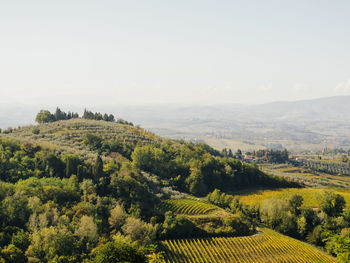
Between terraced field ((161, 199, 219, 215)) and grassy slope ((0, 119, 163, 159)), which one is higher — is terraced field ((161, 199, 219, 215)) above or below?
below

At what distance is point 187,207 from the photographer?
6100 centimetres

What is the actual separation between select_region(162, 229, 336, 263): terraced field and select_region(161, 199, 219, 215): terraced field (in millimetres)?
10239

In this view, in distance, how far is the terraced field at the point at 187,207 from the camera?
58781mm

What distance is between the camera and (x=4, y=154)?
64.2m

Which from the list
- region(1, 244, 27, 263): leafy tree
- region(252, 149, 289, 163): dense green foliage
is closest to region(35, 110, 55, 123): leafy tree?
region(1, 244, 27, 263): leafy tree

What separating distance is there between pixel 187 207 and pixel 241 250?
690 inches

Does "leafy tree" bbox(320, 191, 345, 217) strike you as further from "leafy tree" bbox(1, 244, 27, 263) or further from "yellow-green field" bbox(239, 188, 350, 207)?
"leafy tree" bbox(1, 244, 27, 263)

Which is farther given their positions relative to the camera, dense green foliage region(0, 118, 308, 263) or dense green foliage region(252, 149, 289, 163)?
dense green foliage region(252, 149, 289, 163)

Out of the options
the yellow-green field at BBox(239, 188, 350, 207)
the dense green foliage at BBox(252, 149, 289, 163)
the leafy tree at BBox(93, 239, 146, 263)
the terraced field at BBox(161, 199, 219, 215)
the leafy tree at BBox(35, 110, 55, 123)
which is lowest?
the dense green foliage at BBox(252, 149, 289, 163)

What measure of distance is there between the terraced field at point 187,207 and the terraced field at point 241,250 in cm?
1024

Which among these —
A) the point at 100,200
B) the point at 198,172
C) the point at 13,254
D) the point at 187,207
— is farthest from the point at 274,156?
the point at 13,254

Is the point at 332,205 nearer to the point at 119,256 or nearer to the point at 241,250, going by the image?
the point at 241,250

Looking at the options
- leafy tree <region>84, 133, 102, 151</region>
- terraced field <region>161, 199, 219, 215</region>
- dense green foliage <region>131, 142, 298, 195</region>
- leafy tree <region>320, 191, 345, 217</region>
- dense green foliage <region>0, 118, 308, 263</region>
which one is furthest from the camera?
leafy tree <region>84, 133, 102, 151</region>

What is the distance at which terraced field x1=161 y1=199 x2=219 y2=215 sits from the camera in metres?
58.8
